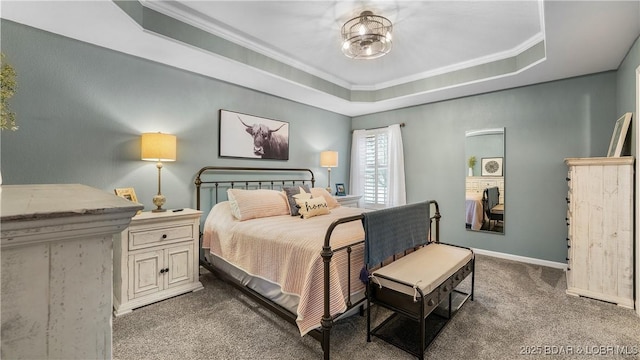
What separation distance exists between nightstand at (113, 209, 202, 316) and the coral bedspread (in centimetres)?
31

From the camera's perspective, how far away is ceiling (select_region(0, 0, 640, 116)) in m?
2.22

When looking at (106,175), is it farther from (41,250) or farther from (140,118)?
(41,250)

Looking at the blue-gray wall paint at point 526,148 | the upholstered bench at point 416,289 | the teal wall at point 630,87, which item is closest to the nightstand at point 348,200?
the blue-gray wall paint at point 526,148

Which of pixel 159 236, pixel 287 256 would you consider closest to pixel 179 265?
pixel 159 236

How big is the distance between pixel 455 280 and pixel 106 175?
3328 millimetres

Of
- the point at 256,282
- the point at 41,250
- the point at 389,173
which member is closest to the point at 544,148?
the point at 389,173

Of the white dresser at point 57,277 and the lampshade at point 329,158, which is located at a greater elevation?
the lampshade at point 329,158

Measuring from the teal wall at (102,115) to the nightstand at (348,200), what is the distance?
5.94 feet

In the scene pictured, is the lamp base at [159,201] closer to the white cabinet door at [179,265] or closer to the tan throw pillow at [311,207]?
the white cabinet door at [179,265]

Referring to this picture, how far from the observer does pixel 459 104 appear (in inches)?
168

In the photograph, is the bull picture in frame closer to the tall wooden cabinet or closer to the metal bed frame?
the metal bed frame

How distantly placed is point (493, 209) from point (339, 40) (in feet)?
10.4

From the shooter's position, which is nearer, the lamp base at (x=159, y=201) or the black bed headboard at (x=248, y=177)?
the lamp base at (x=159, y=201)

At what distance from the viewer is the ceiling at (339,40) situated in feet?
7.27
